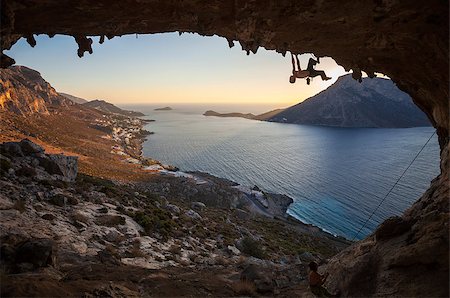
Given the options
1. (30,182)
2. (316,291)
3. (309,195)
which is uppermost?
(30,182)

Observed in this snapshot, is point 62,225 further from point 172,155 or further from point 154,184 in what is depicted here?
point 172,155

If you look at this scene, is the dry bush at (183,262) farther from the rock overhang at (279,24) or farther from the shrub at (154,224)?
the rock overhang at (279,24)

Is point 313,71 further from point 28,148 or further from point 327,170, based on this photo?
point 327,170

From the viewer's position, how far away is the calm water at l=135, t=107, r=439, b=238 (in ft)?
215

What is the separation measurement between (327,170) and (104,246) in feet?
311

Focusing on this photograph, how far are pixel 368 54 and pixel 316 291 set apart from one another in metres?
10.7

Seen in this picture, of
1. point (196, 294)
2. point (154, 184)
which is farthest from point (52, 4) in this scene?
point (154, 184)

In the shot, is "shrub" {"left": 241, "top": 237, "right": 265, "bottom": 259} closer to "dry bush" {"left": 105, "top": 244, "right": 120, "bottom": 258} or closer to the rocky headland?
the rocky headland

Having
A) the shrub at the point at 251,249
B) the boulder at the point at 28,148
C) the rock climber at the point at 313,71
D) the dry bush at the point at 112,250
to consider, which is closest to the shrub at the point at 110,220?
the dry bush at the point at 112,250

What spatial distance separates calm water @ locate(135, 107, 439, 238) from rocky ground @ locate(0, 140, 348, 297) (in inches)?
1504

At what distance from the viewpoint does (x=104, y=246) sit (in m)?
17.6

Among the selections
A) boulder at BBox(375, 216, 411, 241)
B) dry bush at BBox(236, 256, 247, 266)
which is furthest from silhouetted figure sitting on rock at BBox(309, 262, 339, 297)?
dry bush at BBox(236, 256, 247, 266)

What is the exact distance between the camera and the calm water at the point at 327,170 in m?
65.6

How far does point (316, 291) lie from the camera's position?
11750 millimetres
